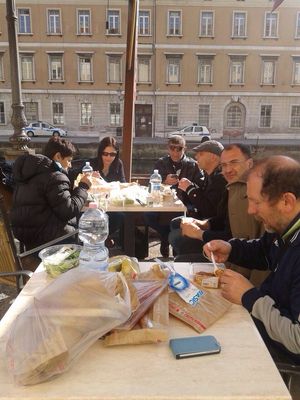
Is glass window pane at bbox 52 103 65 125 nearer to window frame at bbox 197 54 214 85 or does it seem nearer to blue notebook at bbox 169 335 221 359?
window frame at bbox 197 54 214 85

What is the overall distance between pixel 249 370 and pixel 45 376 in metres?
0.54

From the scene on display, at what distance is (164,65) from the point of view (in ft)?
91.2

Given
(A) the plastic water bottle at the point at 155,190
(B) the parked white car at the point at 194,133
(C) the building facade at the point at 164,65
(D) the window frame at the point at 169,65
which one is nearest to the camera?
(A) the plastic water bottle at the point at 155,190

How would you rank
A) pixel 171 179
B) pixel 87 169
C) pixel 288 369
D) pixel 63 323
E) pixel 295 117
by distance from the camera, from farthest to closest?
pixel 295 117, pixel 171 179, pixel 87 169, pixel 288 369, pixel 63 323

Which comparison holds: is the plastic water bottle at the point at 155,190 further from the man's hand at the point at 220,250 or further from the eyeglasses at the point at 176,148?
the man's hand at the point at 220,250

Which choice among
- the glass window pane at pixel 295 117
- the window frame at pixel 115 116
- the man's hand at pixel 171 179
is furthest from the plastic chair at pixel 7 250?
the glass window pane at pixel 295 117

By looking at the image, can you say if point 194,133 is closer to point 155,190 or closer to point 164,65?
point 164,65

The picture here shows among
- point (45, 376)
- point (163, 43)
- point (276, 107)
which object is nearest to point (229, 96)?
point (276, 107)

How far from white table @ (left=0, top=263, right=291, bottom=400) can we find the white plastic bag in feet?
0.14

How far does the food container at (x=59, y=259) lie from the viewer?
166 centimetres

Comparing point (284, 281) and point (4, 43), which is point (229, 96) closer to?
point (4, 43)

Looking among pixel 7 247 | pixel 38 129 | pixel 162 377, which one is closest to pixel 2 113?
pixel 38 129

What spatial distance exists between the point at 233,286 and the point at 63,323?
70 cm

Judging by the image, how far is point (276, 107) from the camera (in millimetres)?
28578
